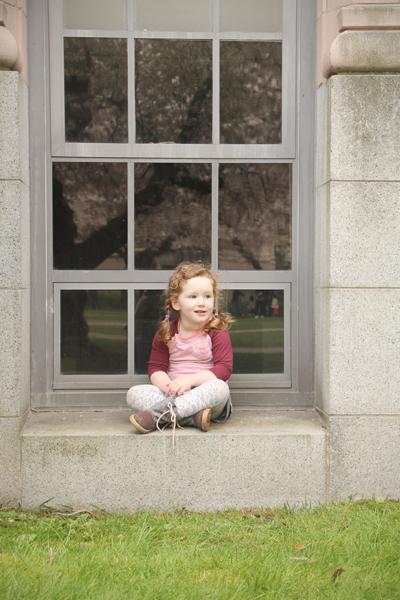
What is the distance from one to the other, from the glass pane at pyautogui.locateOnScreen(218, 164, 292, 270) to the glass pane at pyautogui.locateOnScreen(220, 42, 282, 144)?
217mm

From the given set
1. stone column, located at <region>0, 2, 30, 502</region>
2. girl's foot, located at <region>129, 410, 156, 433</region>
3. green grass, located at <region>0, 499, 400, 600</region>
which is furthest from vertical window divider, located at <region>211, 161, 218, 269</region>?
green grass, located at <region>0, 499, 400, 600</region>

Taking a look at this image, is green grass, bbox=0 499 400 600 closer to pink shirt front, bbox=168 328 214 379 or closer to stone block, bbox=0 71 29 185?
pink shirt front, bbox=168 328 214 379

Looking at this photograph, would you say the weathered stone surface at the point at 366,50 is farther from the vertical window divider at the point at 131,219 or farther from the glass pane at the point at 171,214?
the vertical window divider at the point at 131,219

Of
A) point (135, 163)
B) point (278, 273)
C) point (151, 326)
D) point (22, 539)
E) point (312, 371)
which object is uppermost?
point (135, 163)

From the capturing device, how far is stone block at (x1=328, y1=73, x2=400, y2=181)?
3051mm

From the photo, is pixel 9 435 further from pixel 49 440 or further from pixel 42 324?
pixel 42 324

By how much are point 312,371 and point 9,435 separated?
1.93 m

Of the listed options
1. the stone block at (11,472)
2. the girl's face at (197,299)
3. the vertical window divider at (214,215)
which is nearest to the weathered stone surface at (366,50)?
the vertical window divider at (214,215)

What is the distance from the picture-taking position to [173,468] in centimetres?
300

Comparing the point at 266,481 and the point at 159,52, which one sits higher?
the point at 159,52

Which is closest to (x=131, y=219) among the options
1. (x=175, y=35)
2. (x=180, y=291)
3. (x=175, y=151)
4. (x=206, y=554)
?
(x=175, y=151)

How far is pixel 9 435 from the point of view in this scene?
302 cm

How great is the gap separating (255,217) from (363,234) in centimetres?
73

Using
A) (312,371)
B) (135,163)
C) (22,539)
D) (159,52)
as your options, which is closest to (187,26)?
(159,52)
